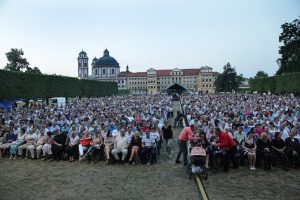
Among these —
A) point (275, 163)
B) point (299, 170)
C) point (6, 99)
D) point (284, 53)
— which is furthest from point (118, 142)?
point (284, 53)

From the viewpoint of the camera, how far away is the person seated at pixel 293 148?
9.80m

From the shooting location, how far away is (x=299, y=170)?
9.47 m

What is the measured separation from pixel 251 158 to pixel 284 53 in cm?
5935

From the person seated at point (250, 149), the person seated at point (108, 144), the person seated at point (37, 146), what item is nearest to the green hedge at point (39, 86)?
the person seated at point (37, 146)

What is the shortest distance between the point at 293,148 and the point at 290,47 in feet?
190

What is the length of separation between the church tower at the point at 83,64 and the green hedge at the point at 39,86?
85807 millimetres

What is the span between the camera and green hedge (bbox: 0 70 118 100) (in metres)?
35.6

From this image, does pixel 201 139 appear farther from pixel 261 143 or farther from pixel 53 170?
pixel 53 170

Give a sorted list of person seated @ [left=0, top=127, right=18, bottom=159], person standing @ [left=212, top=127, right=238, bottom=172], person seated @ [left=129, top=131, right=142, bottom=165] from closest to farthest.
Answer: person standing @ [left=212, top=127, right=238, bottom=172]
person seated @ [left=129, top=131, right=142, bottom=165]
person seated @ [left=0, top=127, right=18, bottom=159]

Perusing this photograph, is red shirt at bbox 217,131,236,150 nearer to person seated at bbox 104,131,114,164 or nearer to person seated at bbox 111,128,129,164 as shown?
person seated at bbox 111,128,129,164

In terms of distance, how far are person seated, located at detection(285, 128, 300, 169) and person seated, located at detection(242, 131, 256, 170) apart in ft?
4.23

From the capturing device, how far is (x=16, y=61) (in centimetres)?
8094

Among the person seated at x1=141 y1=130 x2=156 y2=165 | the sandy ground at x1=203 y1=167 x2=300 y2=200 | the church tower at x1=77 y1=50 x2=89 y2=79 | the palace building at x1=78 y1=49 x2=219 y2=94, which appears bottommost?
the sandy ground at x1=203 y1=167 x2=300 y2=200

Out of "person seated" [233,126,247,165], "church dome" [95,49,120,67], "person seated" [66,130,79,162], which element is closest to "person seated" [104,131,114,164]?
"person seated" [66,130,79,162]
